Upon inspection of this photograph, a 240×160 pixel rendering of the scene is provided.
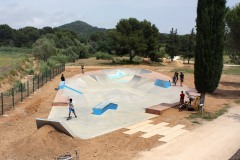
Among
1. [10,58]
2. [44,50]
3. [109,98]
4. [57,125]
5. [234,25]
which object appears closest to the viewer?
[57,125]

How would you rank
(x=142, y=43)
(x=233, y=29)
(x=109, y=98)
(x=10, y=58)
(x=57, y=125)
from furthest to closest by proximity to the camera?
(x=10, y=58) < (x=142, y=43) < (x=233, y=29) < (x=109, y=98) < (x=57, y=125)

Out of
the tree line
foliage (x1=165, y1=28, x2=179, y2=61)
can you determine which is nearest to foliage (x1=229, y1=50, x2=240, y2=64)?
the tree line

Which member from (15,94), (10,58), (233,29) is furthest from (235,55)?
(10,58)

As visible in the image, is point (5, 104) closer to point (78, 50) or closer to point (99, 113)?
point (99, 113)

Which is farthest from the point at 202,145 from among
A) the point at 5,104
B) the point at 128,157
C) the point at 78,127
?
the point at 5,104

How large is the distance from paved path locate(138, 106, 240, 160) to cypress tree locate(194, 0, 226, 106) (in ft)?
15.1

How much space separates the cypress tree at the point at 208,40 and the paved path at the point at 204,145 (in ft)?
15.1

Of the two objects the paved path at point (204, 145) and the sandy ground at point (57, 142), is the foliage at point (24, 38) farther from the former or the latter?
the paved path at point (204, 145)

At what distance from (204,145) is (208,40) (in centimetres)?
1021

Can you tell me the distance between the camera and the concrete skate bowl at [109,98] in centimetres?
1909

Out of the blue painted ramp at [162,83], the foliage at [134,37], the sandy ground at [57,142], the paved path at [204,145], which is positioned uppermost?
the foliage at [134,37]

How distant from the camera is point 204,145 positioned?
15.0 m

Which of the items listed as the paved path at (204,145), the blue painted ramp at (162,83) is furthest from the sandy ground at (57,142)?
the blue painted ramp at (162,83)

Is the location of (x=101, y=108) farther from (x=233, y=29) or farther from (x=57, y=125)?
(x=233, y=29)
